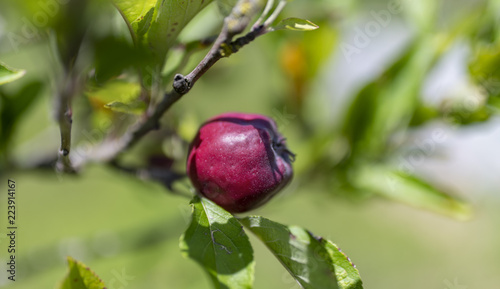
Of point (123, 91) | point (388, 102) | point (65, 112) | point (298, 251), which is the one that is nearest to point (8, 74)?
point (65, 112)

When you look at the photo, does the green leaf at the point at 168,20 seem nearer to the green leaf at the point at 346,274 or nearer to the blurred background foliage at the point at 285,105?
the blurred background foliage at the point at 285,105

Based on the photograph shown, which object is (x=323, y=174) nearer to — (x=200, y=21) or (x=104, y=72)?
(x=200, y=21)

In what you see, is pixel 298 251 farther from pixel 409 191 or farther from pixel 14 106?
pixel 14 106

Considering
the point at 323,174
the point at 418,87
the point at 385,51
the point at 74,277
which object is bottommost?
the point at 385,51

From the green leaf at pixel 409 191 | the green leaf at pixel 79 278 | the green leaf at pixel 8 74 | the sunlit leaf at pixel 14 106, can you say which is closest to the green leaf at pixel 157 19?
the green leaf at pixel 8 74

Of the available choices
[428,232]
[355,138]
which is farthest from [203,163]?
[428,232]

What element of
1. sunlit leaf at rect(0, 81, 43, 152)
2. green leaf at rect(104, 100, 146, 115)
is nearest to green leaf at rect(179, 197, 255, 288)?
green leaf at rect(104, 100, 146, 115)

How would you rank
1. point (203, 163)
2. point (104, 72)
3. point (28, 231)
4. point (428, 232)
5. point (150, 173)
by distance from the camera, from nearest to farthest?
point (104, 72) → point (203, 163) → point (150, 173) → point (28, 231) → point (428, 232)
